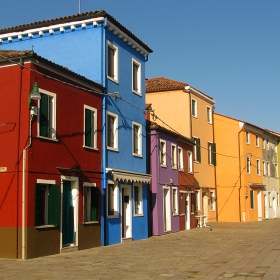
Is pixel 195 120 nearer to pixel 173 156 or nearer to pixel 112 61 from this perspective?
pixel 173 156

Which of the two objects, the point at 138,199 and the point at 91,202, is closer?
the point at 91,202

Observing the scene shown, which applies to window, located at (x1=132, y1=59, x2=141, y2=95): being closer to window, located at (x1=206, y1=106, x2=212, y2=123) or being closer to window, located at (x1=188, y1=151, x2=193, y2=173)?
window, located at (x1=188, y1=151, x2=193, y2=173)

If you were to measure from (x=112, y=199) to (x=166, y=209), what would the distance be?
7908mm

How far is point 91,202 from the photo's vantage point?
1870 cm

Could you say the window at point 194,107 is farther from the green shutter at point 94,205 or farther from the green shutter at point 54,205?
the green shutter at point 54,205

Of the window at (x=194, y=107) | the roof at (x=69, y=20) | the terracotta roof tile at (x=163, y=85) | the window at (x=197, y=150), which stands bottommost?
the window at (x=197, y=150)

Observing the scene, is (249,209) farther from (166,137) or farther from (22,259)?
(22,259)

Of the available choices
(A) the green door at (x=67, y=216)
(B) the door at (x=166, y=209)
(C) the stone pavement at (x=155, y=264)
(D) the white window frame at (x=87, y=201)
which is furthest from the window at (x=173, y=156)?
(A) the green door at (x=67, y=216)

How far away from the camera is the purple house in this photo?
26.1 m

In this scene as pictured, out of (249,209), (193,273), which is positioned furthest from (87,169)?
(249,209)

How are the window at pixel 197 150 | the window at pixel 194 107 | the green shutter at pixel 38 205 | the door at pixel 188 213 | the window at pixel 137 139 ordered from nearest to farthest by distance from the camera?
the green shutter at pixel 38 205
the window at pixel 137 139
the door at pixel 188 213
the window at pixel 197 150
the window at pixel 194 107

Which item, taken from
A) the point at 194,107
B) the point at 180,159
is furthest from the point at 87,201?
the point at 194,107

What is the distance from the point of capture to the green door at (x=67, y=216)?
666 inches

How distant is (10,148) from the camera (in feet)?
50.8
